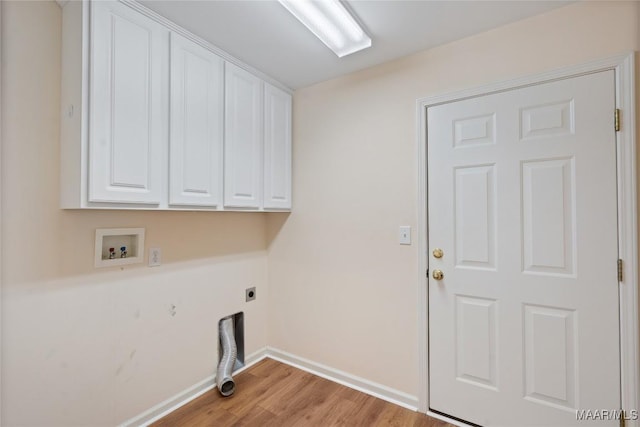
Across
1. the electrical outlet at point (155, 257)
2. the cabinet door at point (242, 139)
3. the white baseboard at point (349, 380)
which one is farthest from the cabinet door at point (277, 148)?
the white baseboard at point (349, 380)

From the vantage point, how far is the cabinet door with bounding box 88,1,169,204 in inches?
52.3

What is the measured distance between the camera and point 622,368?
4.55ft

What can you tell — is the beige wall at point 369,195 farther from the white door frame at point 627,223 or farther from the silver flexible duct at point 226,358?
the silver flexible duct at point 226,358

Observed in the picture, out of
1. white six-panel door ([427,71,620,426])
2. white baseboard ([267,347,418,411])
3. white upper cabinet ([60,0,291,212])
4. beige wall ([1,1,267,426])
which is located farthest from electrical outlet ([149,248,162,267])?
white six-panel door ([427,71,620,426])

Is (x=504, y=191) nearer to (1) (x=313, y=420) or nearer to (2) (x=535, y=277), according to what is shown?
(2) (x=535, y=277)

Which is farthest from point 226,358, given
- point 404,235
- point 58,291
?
point 404,235

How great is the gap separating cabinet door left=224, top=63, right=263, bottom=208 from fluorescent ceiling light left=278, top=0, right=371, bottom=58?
67cm

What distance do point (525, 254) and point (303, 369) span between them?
1869 millimetres

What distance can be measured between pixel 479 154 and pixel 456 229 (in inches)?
18.7

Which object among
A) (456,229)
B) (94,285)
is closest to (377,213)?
(456,229)

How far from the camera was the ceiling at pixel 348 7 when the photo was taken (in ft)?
4.98

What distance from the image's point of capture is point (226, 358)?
2.19 m

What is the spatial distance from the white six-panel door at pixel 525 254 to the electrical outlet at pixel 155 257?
1.78 m

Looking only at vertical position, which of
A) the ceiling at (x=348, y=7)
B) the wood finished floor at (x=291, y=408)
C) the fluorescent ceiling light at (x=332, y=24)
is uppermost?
the ceiling at (x=348, y=7)
